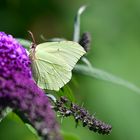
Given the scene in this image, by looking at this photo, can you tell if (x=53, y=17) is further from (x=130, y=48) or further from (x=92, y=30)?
(x=130, y=48)

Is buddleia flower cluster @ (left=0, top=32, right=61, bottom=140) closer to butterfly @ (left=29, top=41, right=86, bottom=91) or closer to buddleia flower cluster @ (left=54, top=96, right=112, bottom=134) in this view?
buddleia flower cluster @ (left=54, top=96, right=112, bottom=134)

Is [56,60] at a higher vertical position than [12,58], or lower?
higher

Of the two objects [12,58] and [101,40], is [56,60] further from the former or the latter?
[101,40]

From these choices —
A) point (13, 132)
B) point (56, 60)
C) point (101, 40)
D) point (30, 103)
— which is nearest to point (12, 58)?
point (30, 103)

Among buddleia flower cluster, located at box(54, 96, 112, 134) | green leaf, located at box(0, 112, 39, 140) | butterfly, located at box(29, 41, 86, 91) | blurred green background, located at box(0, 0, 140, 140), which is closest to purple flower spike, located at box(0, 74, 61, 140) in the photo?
buddleia flower cluster, located at box(54, 96, 112, 134)

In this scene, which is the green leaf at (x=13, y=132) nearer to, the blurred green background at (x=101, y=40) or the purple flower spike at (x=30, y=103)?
the blurred green background at (x=101, y=40)
